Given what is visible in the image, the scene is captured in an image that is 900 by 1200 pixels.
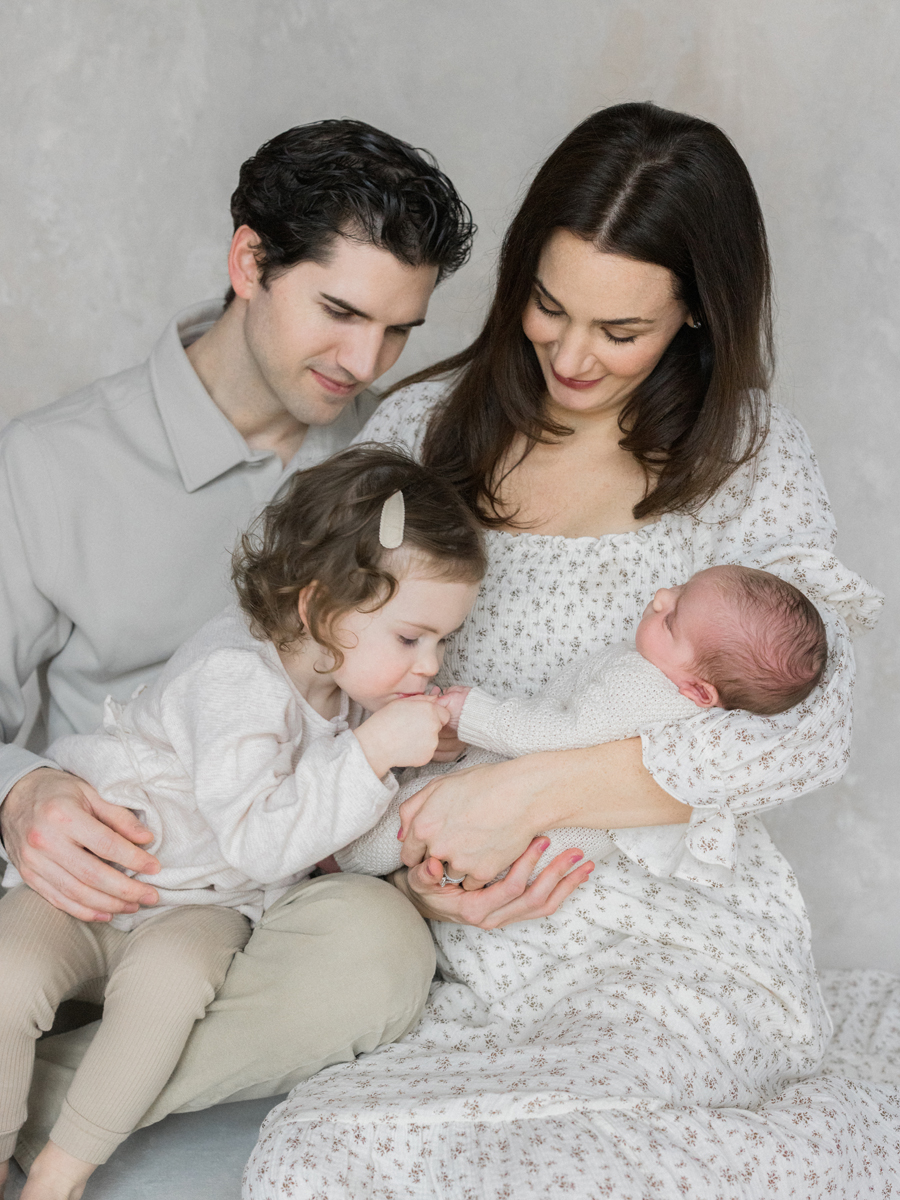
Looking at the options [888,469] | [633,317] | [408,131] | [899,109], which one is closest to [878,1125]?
[633,317]

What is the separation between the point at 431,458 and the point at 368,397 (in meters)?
0.42

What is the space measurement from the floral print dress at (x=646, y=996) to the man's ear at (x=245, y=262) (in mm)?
404

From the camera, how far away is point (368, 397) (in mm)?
2611

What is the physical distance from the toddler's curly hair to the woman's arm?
302 mm

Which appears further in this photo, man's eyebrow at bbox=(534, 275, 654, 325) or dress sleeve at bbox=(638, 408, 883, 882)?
man's eyebrow at bbox=(534, 275, 654, 325)

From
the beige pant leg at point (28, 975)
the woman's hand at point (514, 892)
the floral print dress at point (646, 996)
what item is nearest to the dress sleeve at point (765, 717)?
the floral print dress at point (646, 996)

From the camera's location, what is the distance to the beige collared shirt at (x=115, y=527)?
2168 millimetres

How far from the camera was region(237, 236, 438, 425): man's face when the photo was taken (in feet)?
7.02

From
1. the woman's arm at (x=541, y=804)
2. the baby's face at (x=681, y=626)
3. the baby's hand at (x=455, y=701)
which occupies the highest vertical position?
the baby's face at (x=681, y=626)

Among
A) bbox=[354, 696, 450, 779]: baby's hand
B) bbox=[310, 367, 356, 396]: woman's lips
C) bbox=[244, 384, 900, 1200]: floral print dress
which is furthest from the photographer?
bbox=[310, 367, 356, 396]: woman's lips

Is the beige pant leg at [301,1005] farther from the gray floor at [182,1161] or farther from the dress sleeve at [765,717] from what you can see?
the dress sleeve at [765,717]

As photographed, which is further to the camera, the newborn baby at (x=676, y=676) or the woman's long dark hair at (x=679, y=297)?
the woman's long dark hair at (x=679, y=297)

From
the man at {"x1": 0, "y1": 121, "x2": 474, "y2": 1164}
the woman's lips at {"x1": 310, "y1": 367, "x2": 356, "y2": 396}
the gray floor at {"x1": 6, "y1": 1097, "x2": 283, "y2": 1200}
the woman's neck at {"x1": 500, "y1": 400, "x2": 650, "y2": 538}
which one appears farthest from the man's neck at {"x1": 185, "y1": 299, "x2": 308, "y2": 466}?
the gray floor at {"x1": 6, "y1": 1097, "x2": 283, "y2": 1200}

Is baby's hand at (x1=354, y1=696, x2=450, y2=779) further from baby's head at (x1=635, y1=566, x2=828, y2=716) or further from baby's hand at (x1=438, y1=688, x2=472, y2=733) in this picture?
baby's head at (x1=635, y1=566, x2=828, y2=716)
